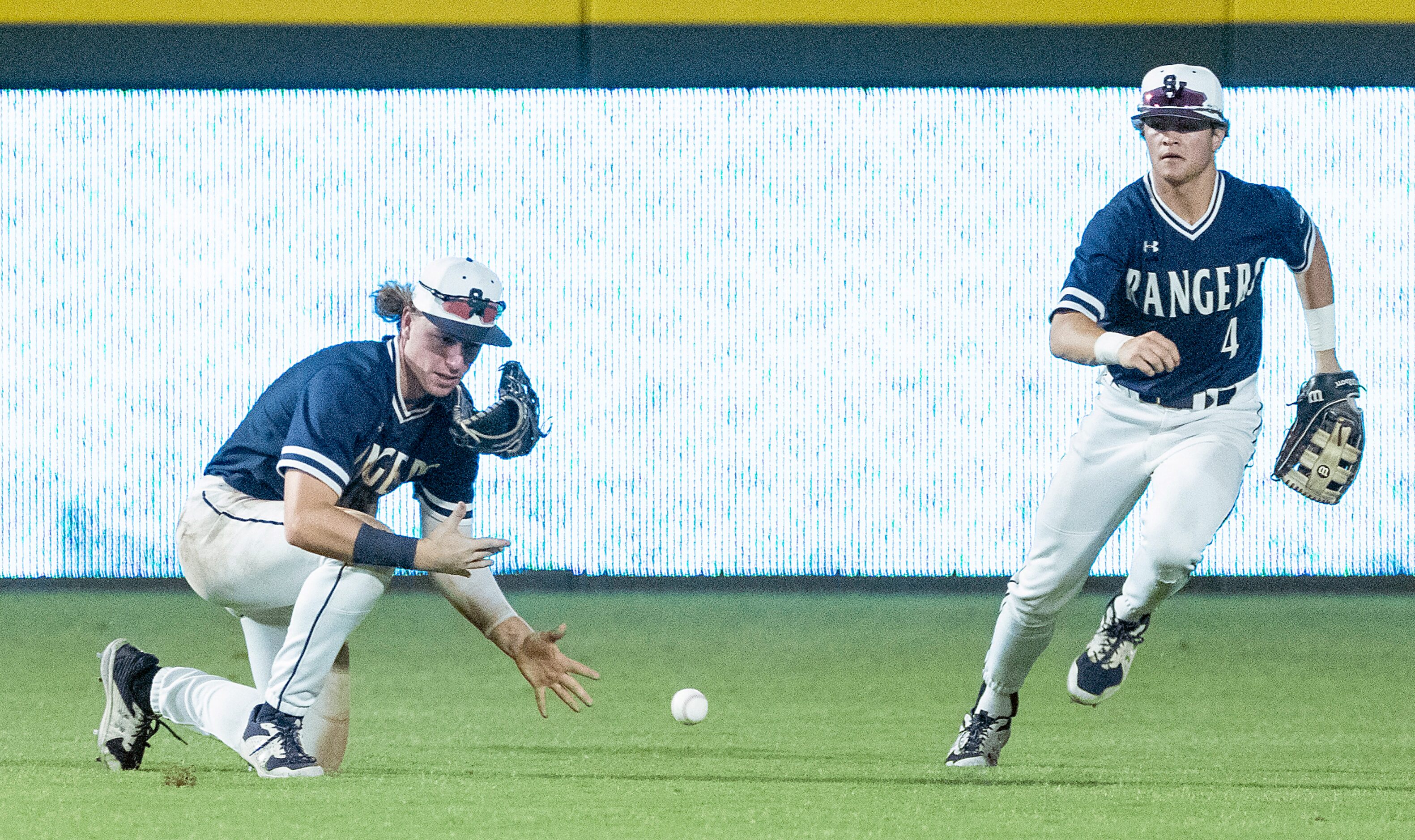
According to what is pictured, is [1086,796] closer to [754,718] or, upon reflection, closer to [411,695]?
[754,718]

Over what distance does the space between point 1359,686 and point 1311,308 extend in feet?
6.41

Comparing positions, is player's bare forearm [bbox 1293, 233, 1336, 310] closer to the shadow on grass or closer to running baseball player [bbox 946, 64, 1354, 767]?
running baseball player [bbox 946, 64, 1354, 767]

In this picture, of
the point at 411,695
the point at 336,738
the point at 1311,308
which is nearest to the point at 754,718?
the point at 411,695

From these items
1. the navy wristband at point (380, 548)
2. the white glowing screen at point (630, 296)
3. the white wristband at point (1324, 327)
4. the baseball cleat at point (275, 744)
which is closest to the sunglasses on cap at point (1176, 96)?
the white wristband at point (1324, 327)

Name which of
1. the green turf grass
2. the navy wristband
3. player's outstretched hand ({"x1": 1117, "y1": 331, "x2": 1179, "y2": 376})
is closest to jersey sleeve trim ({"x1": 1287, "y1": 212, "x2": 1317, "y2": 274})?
player's outstretched hand ({"x1": 1117, "y1": 331, "x2": 1179, "y2": 376})

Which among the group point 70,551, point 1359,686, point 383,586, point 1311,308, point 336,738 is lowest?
point 70,551

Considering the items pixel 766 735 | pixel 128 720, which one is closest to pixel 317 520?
pixel 128 720

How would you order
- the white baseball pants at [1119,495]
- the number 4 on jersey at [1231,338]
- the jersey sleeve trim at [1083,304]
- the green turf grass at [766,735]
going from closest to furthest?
the green turf grass at [766,735] < the white baseball pants at [1119,495] < the jersey sleeve trim at [1083,304] < the number 4 on jersey at [1231,338]

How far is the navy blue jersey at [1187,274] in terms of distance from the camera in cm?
481

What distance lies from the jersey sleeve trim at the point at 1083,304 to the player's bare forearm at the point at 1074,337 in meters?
0.02

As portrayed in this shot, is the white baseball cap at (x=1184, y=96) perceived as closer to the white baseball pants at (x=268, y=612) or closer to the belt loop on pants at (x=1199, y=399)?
the belt loop on pants at (x=1199, y=399)

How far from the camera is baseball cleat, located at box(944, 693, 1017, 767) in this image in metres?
4.79

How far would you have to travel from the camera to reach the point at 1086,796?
13.8ft

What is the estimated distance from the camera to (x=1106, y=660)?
469 centimetres
